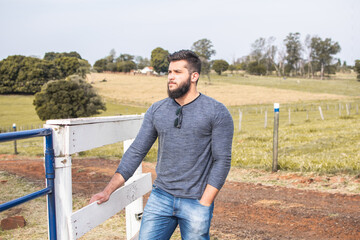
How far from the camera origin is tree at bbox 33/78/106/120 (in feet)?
69.8

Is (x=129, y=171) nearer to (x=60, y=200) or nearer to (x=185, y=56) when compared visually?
(x=60, y=200)

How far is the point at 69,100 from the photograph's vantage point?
2138cm

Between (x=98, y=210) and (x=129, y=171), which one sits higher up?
(x=129, y=171)

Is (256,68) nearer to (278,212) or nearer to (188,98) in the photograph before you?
(278,212)

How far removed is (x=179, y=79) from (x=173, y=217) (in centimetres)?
101

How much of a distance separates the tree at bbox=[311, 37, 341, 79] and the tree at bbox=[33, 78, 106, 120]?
90907 millimetres

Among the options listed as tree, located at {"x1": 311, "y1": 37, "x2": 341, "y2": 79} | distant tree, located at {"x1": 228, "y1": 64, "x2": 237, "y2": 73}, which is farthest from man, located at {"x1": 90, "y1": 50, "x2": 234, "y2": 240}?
distant tree, located at {"x1": 228, "y1": 64, "x2": 237, "y2": 73}

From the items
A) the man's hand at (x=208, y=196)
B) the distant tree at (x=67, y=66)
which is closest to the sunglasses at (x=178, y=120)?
the man's hand at (x=208, y=196)

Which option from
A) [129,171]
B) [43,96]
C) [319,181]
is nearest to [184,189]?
[129,171]

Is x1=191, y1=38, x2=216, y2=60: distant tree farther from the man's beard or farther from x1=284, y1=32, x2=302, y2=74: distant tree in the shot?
the man's beard

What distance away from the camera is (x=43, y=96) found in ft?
76.3

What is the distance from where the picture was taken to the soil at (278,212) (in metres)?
4.29

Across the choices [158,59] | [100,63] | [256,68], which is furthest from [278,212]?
[100,63]

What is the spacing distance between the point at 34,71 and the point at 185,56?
70.2 metres
